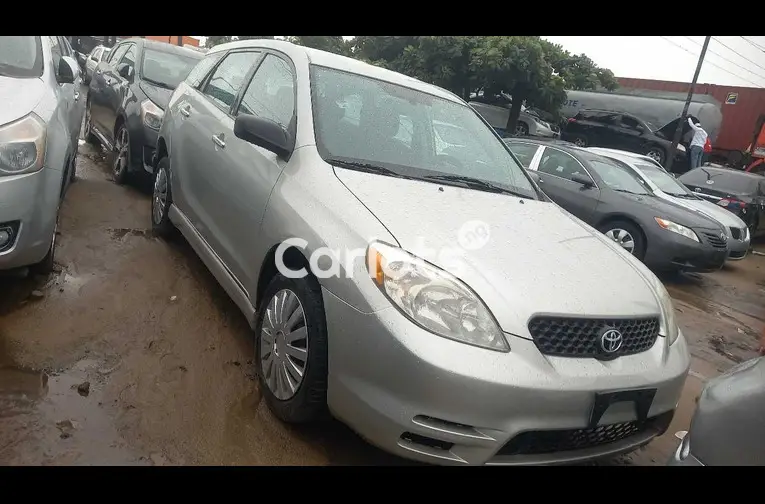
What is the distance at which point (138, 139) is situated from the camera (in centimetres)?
549

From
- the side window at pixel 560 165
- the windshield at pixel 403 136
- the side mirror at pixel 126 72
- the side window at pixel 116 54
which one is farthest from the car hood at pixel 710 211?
the side window at pixel 116 54

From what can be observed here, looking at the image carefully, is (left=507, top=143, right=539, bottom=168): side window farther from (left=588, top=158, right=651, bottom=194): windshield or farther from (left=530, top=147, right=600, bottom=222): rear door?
(left=588, top=158, right=651, bottom=194): windshield

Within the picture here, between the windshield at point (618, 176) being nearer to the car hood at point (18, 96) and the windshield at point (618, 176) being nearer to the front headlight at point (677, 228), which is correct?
the front headlight at point (677, 228)

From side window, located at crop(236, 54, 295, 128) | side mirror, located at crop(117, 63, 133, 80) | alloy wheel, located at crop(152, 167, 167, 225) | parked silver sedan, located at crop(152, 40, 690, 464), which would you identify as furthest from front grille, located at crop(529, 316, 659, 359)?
side mirror, located at crop(117, 63, 133, 80)

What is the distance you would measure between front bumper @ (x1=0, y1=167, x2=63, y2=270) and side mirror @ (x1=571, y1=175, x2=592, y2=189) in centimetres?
591

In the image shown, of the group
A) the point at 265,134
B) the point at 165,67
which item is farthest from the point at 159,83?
the point at 265,134

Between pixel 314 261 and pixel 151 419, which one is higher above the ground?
pixel 314 261

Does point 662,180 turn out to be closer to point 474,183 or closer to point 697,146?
point 474,183

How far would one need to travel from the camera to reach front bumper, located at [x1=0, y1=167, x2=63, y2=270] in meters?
2.84

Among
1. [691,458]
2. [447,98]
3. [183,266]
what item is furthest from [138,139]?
[691,458]

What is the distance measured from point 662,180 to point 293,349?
24.6ft

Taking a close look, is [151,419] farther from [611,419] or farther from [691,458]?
[691,458]

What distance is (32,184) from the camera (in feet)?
9.67
